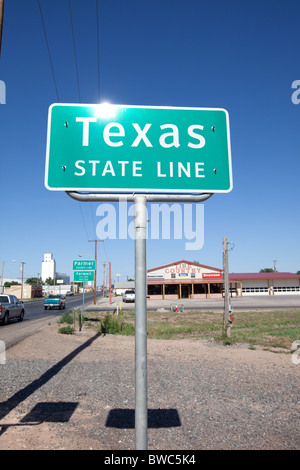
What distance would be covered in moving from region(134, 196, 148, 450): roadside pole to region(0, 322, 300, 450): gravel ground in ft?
9.73

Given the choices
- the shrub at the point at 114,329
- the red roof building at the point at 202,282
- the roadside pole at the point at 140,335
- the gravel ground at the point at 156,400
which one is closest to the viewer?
the roadside pole at the point at 140,335

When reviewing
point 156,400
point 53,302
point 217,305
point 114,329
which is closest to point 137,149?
point 156,400

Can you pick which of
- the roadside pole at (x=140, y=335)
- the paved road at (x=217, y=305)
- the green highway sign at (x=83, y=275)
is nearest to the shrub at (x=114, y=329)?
the green highway sign at (x=83, y=275)

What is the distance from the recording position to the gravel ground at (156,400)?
4.55m

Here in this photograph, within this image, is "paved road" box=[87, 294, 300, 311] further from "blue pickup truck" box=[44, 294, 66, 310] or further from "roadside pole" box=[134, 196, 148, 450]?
"roadside pole" box=[134, 196, 148, 450]

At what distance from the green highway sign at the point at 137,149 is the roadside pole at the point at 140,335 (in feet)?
1.03

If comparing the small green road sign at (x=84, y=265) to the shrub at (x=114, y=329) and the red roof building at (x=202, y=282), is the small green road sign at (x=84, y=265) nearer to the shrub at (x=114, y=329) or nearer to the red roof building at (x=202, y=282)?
the shrub at (x=114, y=329)

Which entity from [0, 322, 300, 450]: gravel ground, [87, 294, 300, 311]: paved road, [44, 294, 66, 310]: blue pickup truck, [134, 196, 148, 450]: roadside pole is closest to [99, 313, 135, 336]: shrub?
[0, 322, 300, 450]: gravel ground

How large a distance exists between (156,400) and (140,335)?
16.9 ft

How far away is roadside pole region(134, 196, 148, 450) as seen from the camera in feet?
5.85

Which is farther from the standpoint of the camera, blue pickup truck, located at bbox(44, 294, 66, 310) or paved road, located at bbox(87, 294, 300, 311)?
blue pickup truck, located at bbox(44, 294, 66, 310)
